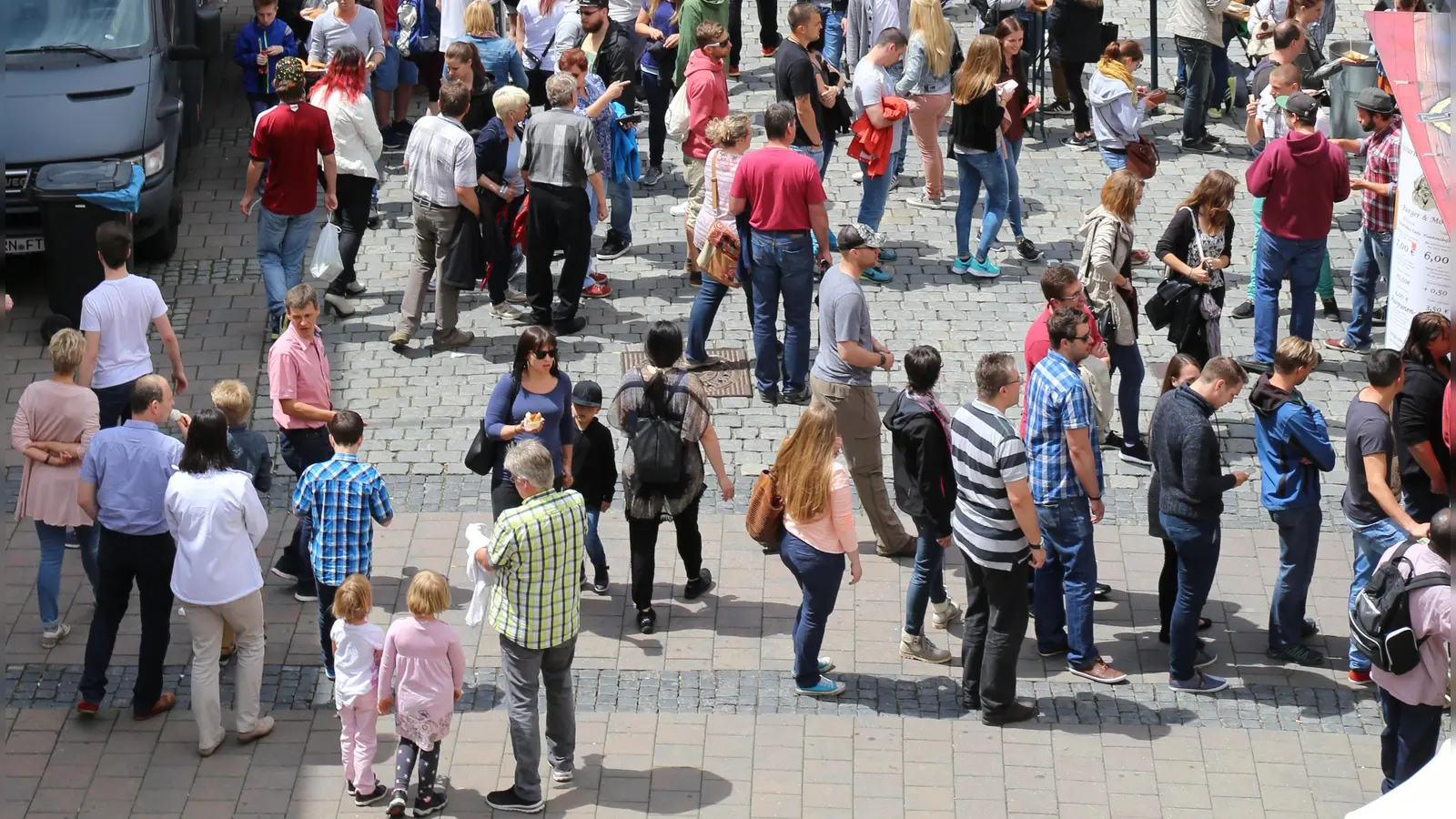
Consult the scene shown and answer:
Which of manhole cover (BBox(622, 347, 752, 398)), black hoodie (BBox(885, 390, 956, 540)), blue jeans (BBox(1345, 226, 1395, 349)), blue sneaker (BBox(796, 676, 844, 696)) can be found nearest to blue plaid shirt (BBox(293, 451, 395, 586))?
blue sneaker (BBox(796, 676, 844, 696))

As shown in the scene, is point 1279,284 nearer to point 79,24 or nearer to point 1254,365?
point 1254,365

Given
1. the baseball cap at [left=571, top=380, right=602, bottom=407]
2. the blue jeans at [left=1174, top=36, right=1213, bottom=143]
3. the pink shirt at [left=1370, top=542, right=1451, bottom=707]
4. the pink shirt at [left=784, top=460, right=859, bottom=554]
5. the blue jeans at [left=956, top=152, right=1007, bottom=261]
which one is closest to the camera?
the pink shirt at [left=1370, top=542, right=1451, bottom=707]

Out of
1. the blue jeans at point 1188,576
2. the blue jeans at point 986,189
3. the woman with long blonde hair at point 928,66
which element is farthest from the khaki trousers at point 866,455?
the woman with long blonde hair at point 928,66

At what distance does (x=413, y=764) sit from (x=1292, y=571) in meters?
4.27

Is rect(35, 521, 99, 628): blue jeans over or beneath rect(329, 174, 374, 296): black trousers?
beneath

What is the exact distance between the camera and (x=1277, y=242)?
1153cm

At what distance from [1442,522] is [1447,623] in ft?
1.31

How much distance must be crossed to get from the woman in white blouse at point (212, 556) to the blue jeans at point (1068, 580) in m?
3.60

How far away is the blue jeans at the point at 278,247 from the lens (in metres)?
11.8

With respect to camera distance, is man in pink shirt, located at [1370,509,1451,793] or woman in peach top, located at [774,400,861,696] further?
woman in peach top, located at [774,400,861,696]

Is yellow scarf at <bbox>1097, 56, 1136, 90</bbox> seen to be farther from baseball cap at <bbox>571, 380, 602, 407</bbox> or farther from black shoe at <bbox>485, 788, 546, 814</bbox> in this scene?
black shoe at <bbox>485, 788, 546, 814</bbox>

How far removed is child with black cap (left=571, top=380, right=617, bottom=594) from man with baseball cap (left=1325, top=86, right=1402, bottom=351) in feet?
18.7

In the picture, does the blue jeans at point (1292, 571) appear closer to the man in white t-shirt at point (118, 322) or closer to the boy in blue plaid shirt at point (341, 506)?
the boy in blue plaid shirt at point (341, 506)

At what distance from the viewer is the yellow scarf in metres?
13.2
